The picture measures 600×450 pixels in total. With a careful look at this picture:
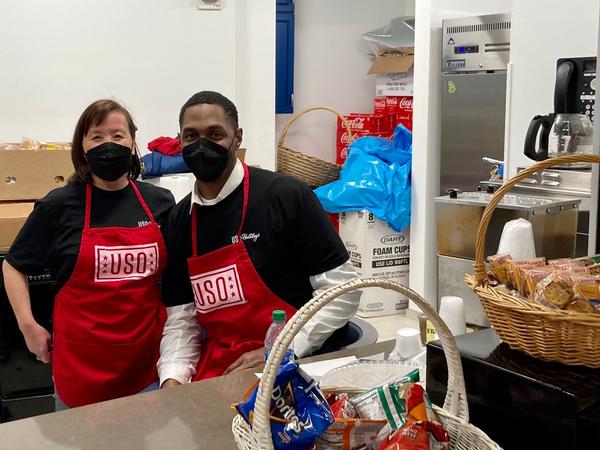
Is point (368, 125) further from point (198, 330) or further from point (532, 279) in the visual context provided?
point (532, 279)

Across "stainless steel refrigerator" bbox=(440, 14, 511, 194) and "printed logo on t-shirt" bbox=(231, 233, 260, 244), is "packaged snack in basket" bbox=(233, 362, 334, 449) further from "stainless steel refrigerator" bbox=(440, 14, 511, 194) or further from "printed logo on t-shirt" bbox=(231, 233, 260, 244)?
"stainless steel refrigerator" bbox=(440, 14, 511, 194)

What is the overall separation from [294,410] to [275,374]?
73 millimetres

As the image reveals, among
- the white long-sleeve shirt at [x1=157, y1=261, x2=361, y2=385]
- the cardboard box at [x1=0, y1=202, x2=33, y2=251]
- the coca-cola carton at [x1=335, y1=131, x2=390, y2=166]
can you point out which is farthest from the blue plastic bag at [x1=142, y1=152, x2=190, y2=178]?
the coca-cola carton at [x1=335, y1=131, x2=390, y2=166]

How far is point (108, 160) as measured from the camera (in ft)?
7.57

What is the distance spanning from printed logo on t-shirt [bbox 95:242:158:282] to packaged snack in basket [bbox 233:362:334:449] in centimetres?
121

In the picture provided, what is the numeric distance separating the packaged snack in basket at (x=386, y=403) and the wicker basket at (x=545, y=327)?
7.9 inches

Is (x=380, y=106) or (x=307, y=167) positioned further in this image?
(x=380, y=106)

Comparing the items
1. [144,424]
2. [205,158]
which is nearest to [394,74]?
[205,158]

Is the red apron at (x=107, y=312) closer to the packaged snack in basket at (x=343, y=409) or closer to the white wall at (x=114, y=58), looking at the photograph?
the packaged snack in basket at (x=343, y=409)

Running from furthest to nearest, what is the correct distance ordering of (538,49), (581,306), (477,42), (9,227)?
1. (477,42)
2. (538,49)
3. (9,227)
4. (581,306)

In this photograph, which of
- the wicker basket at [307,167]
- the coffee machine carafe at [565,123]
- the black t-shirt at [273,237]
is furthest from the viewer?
the wicker basket at [307,167]

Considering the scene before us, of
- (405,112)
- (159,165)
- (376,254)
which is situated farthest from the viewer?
(405,112)

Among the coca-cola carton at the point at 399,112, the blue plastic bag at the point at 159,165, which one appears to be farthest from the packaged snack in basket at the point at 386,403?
the coca-cola carton at the point at 399,112

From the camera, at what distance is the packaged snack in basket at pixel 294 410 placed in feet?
3.28
